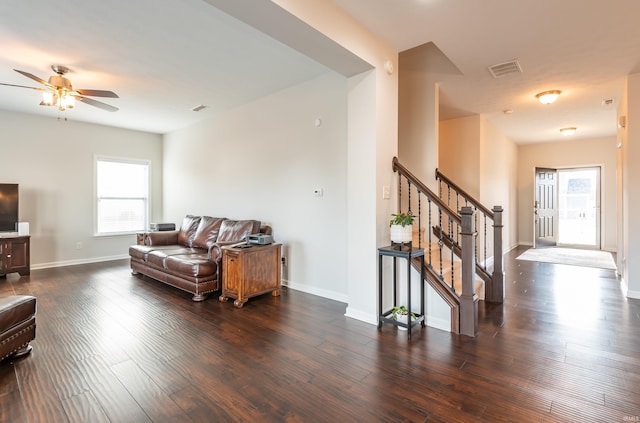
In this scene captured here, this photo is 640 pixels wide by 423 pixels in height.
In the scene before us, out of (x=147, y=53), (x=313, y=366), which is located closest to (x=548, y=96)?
(x=313, y=366)

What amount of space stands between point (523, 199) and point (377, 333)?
764 cm

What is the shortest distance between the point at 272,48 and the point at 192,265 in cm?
266

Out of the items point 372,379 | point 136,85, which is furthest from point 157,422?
point 136,85

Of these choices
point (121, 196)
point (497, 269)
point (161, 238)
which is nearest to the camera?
point (497, 269)

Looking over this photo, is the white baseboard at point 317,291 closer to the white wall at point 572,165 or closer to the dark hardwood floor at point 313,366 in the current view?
the dark hardwood floor at point 313,366

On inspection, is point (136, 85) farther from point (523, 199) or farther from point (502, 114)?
point (523, 199)

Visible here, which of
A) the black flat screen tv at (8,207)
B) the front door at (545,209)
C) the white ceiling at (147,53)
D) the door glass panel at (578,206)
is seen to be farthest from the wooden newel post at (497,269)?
the black flat screen tv at (8,207)

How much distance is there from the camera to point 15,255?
5.02 m

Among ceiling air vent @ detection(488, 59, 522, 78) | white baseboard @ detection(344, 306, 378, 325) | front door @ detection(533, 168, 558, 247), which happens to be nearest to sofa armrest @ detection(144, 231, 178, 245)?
white baseboard @ detection(344, 306, 378, 325)

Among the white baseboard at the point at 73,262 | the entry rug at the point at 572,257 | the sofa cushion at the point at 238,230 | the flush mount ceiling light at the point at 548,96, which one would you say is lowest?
the white baseboard at the point at 73,262

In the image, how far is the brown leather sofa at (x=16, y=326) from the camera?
2.18 metres

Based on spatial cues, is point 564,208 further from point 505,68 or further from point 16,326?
point 16,326

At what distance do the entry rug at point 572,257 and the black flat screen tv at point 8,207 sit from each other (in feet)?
30.6

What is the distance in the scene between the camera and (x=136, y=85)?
4312mm
